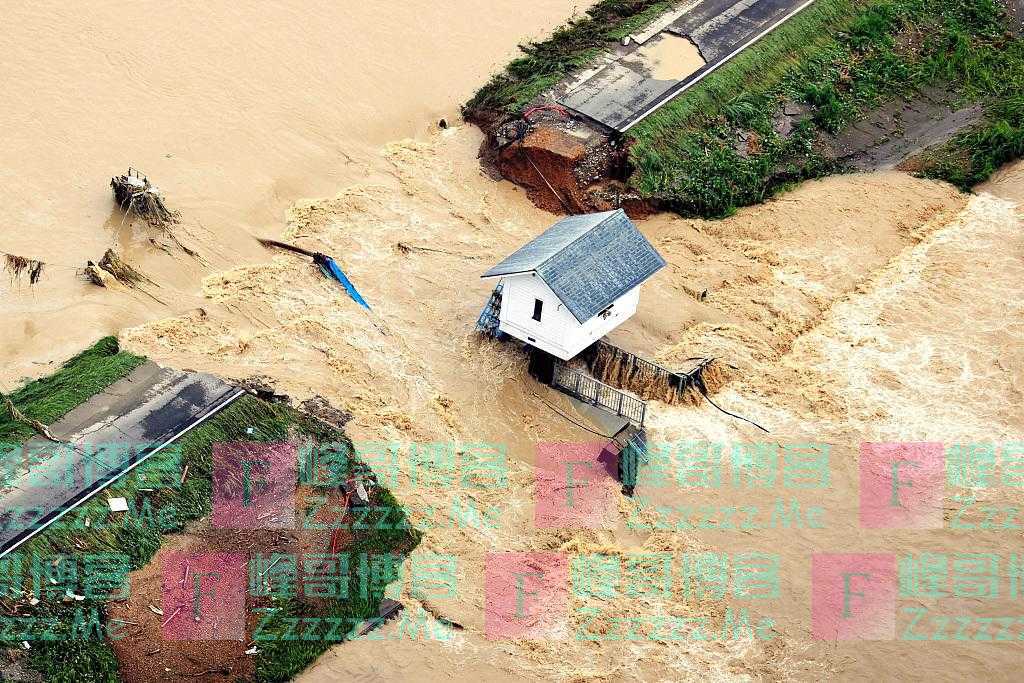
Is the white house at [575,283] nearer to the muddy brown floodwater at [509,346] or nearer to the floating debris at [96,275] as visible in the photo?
the muddy brown floodwater at [509,346]

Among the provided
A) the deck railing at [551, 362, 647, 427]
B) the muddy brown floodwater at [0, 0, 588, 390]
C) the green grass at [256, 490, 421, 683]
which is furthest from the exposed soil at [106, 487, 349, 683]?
the deck railing at [551, 362, 647, 427]

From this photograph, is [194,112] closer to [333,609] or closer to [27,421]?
[27,421]

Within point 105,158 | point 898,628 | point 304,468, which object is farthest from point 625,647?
point 105,158

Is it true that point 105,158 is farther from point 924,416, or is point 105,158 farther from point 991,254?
point 991,254

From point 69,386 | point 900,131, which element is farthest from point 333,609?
point 900,131

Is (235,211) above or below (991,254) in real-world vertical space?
below

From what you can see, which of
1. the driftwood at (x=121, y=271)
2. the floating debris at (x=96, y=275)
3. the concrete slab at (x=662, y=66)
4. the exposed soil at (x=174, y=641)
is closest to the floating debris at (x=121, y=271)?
the driftwood at (x=121, y=271)
